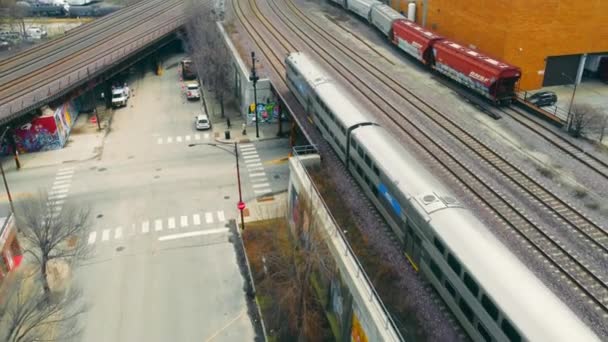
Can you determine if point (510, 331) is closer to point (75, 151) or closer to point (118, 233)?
point (118, 233)

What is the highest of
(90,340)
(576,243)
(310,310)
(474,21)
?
(474,21)

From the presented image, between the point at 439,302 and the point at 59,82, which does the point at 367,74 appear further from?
the point at 439,302

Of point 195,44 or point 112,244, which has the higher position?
point 195,44

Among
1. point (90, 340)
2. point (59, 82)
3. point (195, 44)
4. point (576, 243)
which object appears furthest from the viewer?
point (195, 44)

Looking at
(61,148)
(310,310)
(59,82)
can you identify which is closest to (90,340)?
(310,310)

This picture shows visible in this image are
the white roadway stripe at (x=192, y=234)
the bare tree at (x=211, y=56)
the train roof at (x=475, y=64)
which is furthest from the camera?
the bare tree at (x=211, y=56)

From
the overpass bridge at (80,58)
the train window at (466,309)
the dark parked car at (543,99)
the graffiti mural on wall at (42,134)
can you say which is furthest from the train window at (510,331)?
the graffiti mural on wall at (42,134)

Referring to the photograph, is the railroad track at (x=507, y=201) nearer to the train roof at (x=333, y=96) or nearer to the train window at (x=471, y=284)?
the train roof at (x=333, y=96)
